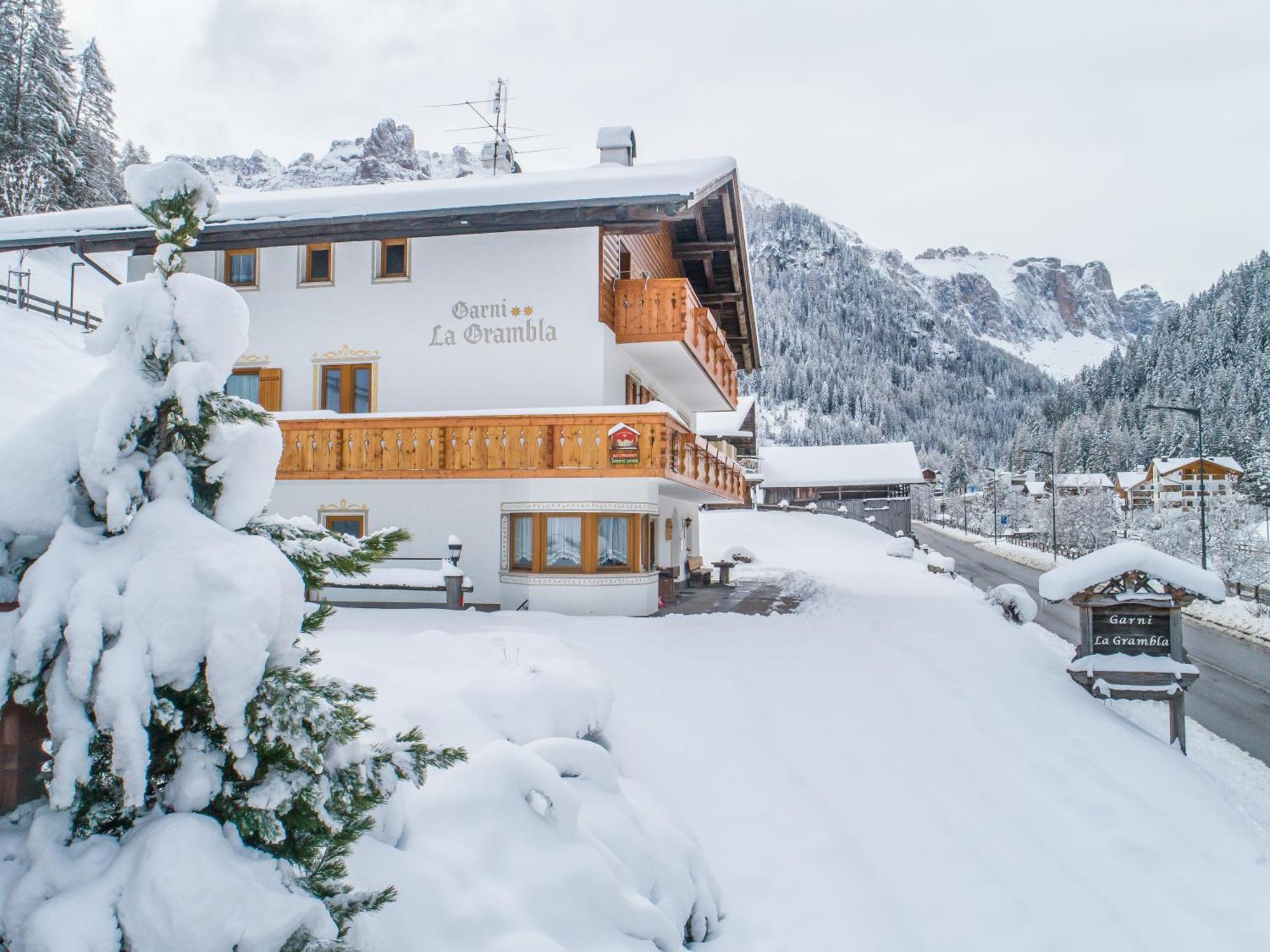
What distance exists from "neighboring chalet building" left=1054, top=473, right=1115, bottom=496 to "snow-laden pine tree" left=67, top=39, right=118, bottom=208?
78.6 m

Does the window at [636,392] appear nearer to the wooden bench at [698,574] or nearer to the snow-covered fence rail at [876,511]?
the wooden bench at [698,574]

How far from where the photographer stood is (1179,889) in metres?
7.84

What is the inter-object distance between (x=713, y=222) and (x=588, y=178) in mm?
6852

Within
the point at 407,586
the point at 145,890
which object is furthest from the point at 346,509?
the point at 145,890

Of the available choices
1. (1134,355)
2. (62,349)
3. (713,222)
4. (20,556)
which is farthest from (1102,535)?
(1134,355)

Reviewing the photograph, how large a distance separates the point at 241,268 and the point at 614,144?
Result: 34.7 feet

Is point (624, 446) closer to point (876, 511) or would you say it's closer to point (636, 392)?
point (636, 392)

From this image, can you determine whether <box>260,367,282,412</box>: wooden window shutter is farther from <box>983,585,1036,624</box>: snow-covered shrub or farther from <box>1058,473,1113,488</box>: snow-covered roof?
Result: <box>1058,473,1113,488</box>: snow-covered roof

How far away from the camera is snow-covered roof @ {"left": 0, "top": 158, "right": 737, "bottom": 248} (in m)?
16.7

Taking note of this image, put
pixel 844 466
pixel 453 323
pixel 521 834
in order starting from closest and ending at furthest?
pixel 521 834, pixel 453 323, pixel 844 466

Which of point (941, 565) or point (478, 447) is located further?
point (941, 565)

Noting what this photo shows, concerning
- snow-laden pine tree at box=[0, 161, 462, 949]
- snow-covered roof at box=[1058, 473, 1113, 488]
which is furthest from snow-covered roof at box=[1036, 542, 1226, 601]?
snow-covered roof at box=[1058, 473, 1113, 488]

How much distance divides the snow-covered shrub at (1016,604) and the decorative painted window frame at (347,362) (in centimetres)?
1596

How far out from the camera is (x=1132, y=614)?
42.5 feet
